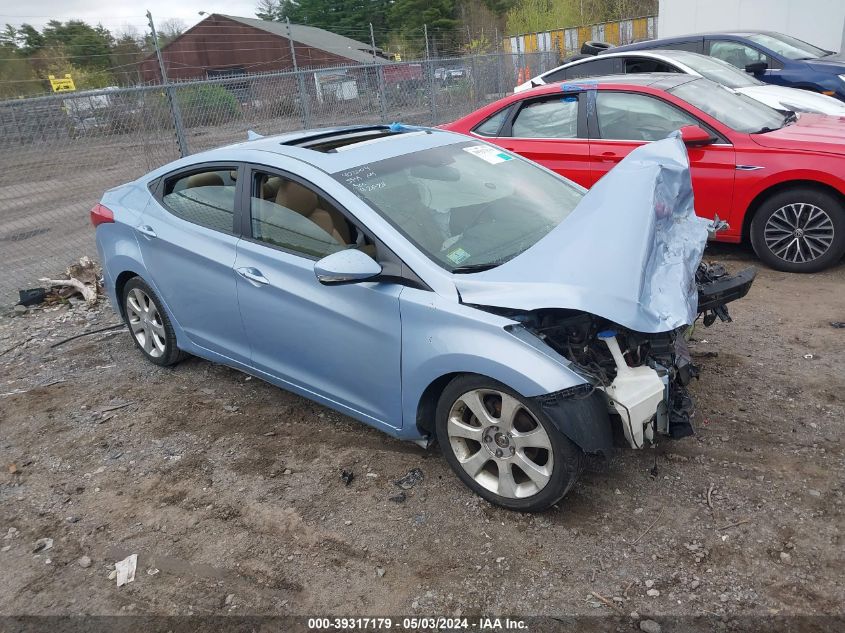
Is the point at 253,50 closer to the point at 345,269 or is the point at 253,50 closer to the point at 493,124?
the point at 493,124

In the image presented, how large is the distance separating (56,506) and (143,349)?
166 cm

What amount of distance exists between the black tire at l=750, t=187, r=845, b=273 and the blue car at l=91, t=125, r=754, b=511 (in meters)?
1.89

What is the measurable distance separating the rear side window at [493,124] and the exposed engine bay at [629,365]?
435 centimetres

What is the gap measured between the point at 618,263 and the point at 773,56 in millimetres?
9530

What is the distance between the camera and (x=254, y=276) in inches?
145

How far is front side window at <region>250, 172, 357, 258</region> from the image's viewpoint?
343cm

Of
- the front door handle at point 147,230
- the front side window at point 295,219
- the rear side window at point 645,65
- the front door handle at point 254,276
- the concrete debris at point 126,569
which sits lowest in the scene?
the concrete debris at point 126,569

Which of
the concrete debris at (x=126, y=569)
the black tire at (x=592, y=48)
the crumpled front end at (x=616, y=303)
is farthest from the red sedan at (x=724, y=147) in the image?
the black tire at (x=592, y=48)

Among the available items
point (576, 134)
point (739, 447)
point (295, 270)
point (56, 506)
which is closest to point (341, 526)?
point (295, 270)

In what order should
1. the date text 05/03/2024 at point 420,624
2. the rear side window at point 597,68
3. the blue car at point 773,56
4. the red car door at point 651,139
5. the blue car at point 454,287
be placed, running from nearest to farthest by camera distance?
the date text 05/03/2024 at point 420,624 → the blue car at point 454,287 → the red car door at point 651,139 → the rear side window at point 597,68 → the blue car at point 773,56

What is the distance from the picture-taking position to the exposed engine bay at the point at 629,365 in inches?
108

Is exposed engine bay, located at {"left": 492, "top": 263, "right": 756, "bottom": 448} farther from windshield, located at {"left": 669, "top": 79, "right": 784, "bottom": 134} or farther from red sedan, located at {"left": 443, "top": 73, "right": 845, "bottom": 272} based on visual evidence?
windshield, located at {"left": 669, "top": 79, "right": 784, "bottom": 134}

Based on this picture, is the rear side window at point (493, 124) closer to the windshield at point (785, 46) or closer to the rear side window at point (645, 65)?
the rear side window at point (645, 65)

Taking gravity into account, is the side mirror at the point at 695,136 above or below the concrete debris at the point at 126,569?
above
